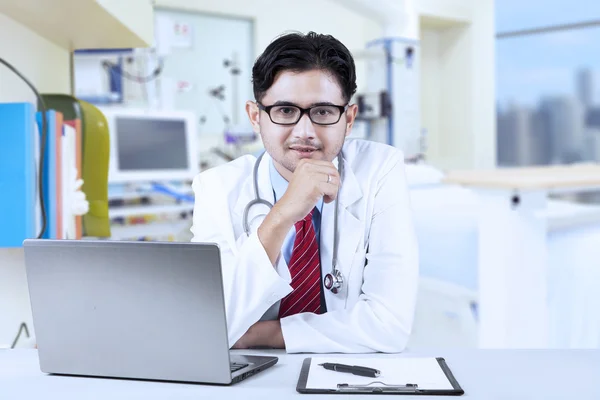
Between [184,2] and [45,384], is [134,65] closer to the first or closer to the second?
[184,2]

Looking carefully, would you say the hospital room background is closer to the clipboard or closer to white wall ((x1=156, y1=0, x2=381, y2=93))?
white wall ((x1=156, y1=0, x2=381, y2=93))

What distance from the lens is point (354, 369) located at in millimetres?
833

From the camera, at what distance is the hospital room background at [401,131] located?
141 centimetres

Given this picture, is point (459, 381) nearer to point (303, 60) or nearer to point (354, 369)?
point (354, 369)

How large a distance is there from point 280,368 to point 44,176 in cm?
67

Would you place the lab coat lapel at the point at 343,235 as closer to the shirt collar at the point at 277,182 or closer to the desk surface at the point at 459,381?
the shirt collar at the point at 277,182

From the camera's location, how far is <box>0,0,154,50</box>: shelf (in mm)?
1288

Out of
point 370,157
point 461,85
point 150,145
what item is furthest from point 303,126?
point 461,85

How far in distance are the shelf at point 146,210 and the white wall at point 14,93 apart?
1.00m

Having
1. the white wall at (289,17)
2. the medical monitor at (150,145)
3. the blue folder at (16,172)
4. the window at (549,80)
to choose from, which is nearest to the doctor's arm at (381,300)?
the blue folder at (16,172)

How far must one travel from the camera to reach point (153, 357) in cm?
81

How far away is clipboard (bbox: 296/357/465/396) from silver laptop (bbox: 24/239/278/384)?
0.31 ft

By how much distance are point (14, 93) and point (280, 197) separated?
0.71 metres

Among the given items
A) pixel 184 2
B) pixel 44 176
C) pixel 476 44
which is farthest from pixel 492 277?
pixel 476 44
